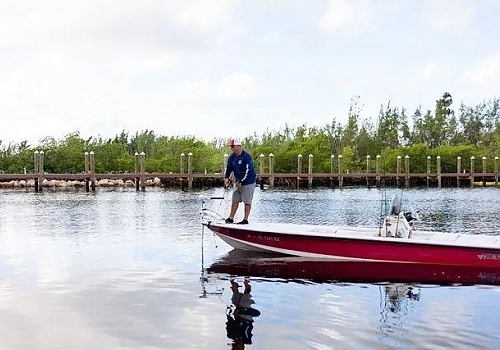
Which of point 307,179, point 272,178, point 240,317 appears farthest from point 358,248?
point 307,179

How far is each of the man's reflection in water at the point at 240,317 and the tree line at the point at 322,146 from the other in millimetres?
42839

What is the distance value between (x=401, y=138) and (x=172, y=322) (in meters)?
58.5

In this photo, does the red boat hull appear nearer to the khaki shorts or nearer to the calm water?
the calm water

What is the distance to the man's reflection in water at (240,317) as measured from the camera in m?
6.48

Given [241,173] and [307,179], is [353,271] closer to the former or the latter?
[241,173]

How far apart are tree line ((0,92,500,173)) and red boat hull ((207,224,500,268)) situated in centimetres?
3974

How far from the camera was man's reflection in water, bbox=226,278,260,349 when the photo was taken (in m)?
6.48

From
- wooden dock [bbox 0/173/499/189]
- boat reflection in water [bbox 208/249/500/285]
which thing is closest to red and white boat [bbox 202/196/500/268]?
boat reflection in water [bbox 208/249/500/285]

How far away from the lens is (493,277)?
959cm

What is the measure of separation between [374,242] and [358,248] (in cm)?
27

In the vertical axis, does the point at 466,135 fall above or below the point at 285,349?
above

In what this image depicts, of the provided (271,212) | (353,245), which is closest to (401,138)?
(271,212)

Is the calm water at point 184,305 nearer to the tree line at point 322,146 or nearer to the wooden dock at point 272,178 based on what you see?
the wooden dock at point 272,178

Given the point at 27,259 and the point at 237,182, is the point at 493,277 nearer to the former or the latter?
the point at 237,182
